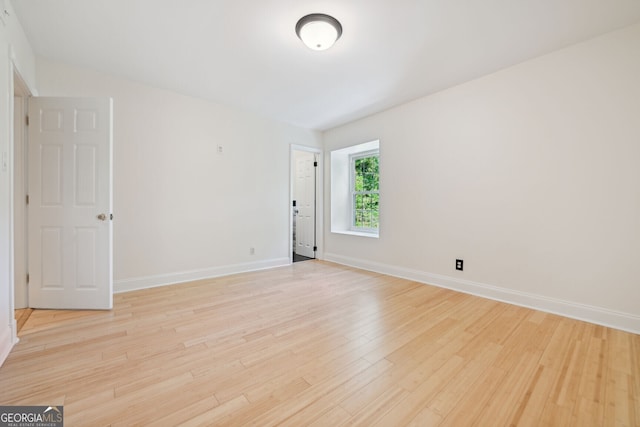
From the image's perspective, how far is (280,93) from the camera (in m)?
3.51

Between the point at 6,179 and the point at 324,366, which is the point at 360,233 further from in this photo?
the point at 6,179

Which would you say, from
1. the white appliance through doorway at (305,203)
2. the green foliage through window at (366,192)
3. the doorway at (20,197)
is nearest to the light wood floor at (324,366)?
the doorway at (20,197)

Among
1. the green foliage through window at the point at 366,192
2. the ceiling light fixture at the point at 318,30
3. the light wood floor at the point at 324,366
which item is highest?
the ceiling light fixture at the point at 318,30

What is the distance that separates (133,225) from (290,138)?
2.75m

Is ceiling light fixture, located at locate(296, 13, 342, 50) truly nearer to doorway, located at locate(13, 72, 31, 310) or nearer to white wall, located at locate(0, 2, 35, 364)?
white wall, located at locate(0, 2, 35, 364)

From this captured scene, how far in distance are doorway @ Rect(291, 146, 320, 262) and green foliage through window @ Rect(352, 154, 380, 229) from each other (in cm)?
77

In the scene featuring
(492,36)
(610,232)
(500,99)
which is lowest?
(610,232)

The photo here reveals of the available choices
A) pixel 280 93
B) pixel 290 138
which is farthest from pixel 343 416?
pixel 290 138

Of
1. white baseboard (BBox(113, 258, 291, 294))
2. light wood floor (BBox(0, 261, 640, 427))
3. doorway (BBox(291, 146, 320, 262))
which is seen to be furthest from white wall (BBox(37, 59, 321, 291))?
light wood floor (BBox(0, 261, 640, 427))

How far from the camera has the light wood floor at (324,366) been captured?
135cm

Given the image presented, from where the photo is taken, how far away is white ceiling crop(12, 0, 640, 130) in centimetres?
203

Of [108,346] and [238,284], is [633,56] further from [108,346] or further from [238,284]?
[108,346]

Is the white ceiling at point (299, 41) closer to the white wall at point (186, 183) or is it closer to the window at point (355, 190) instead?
the white wall at point (186, 183)

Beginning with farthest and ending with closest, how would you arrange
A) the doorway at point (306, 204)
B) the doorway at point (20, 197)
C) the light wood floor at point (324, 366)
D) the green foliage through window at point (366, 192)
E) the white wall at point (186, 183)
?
1. the doorway at point (306, 204)
2. the green foliage through window at point (366, 192)
3. the white wall at point (186, 183)
4. the doorway at point (20, 197)
5. the light wood floor at point (324, 366)
